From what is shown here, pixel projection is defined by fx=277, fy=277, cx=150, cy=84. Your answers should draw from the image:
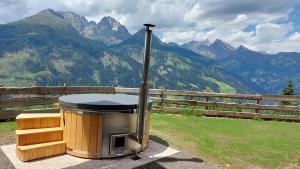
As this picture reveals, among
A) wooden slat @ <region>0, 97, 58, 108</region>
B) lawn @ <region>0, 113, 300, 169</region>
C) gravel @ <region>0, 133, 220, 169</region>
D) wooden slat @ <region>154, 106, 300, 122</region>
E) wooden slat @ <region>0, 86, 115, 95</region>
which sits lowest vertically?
gravel @ <region>0, 133, 220, 169</region>

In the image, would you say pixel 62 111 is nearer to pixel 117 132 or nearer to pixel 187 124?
pixel 117 132

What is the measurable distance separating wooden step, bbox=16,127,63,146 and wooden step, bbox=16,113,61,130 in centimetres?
23

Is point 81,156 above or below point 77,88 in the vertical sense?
below

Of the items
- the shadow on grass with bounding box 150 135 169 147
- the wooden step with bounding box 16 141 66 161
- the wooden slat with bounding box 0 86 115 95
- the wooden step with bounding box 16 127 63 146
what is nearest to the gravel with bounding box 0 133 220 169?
the wooden step with bounding box 16 141 66 161

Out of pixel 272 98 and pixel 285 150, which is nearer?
pixel 285 150

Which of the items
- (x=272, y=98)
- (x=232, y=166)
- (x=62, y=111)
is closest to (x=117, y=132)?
(x=62, y=111)

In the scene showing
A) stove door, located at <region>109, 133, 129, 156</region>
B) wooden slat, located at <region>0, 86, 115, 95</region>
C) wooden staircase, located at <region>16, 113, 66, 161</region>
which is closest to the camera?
wooden staircase, located at <region>16, 113, 66, 161</region>

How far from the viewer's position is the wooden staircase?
→ 7.27 m

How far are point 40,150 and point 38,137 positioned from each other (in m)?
0.43

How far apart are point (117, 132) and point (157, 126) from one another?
435cm

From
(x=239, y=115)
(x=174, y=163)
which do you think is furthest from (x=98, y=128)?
(x=239, y=115)

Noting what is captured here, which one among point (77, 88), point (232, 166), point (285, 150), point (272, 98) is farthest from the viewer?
point (272, 98)

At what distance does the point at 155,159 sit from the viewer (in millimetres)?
7777

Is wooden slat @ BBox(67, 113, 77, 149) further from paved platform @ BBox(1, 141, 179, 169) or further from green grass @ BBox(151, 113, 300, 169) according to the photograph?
green grass @ BBox(151, 113, 300, 169)
